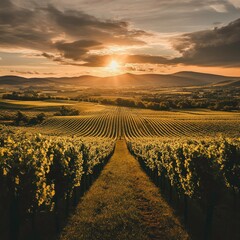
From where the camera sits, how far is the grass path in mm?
22891

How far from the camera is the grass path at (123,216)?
2289cm

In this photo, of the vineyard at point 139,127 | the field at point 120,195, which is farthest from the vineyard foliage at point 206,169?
the vineyard at point 139,127

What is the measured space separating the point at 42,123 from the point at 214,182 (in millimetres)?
116977

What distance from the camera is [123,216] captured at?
86.6ft

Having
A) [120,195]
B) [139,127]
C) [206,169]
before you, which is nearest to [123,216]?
[120,195]

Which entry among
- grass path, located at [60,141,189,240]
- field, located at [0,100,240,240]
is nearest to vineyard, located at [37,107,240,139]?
field, located at [0,100,240,240]

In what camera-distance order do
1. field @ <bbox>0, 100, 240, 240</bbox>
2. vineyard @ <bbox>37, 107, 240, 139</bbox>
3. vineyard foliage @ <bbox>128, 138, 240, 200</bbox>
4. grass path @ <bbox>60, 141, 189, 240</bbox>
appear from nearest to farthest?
field @ <bbox>0, 100, 240, 240</bbox>, grass path @ <bbox>60, 141, 189, 240</bbox>, vineyard foliage @ <bbox>128, 138, 240, 200</bbox>, vineyard @ <bbox>37, 107, 240, 139</bbox>

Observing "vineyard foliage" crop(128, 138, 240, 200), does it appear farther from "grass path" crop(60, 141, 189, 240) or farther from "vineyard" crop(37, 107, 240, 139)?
"vineyard" crop(37, 107, 240, 139)

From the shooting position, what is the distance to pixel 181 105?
191 meters

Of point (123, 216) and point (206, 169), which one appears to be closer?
point (206, 169)

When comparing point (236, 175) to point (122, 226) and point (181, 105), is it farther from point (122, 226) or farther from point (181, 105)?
point (181, 105)

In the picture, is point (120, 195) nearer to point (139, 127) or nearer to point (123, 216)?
point (123, 216)

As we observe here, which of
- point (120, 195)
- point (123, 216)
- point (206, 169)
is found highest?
point (206, 169)

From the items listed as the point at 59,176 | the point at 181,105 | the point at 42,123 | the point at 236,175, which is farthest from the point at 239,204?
the point at 181,105
